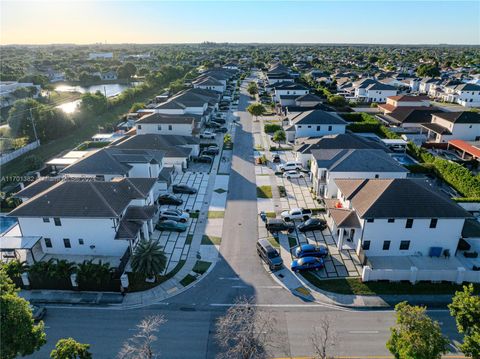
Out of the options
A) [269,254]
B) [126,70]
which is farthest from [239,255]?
[126,70]

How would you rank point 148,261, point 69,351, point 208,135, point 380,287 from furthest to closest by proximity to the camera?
point 208,135 < point 380,287 < point 148,261 < point 69,351

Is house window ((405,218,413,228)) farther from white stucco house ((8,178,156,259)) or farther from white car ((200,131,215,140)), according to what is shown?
white car ((200,131,215,140))

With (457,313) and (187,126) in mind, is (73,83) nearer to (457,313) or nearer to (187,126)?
(187,126)

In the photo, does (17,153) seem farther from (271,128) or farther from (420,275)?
(420,275)

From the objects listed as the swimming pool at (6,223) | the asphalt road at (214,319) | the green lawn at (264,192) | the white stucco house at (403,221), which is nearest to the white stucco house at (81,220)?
the asphalt road at (214,319)

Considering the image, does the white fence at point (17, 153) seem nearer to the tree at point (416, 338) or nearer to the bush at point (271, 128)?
the bush at point (271, 128)

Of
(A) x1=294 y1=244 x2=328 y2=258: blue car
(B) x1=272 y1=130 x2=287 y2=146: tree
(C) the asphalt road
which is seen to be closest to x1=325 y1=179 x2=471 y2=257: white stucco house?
(A) x1=294 y1=244 x2=328 y2=258: blue car

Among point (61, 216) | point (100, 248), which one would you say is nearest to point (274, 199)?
point (100, 248)
